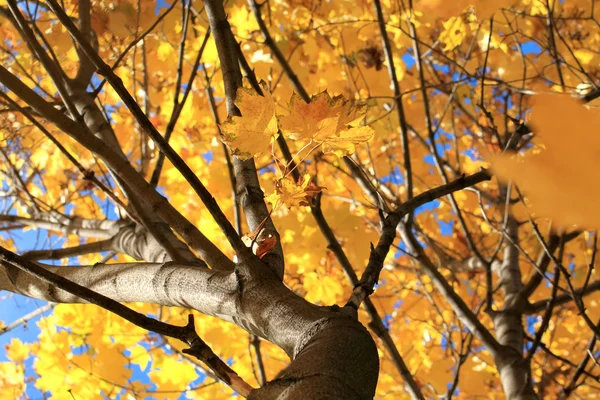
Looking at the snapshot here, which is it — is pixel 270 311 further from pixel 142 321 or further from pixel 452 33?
pixel 452 33

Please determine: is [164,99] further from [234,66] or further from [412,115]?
[234,66]

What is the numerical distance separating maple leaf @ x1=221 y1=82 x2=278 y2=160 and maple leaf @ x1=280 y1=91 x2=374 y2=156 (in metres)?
0.02

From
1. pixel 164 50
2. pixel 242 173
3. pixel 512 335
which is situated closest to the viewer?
pixel 242 173

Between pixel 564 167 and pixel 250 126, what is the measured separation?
0.43 meters

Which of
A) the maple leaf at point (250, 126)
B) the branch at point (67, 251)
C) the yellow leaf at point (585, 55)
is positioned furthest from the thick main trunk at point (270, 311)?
the yellow leaf at point (585, 55)

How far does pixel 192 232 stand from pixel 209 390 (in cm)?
174

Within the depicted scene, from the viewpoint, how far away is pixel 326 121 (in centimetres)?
64

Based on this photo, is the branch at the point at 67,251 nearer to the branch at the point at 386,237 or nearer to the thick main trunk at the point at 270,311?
the thick main trunk at the point at 270,311

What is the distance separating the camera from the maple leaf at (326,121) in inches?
25.5

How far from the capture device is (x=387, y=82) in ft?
8.23

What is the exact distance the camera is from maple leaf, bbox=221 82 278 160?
66 cm

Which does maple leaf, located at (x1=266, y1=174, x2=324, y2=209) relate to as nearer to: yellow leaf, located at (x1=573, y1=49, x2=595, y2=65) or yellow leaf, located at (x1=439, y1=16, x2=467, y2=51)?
yellow leaf, located at (x1=439, y1=16, x2=467, y2=51)

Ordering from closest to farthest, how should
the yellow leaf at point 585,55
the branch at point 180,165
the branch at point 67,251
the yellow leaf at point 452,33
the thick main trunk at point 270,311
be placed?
1. the thick main trunk at point 270,311
2. the branch at point 180,165
3. the branch at point 67,251
4. the yellow leaf at point 452,33
5. the yellow leaf at point 585,55

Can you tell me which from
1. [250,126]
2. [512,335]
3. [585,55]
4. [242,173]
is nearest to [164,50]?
[242,173]
